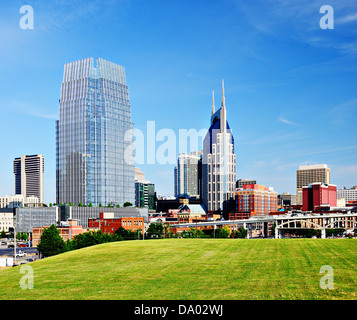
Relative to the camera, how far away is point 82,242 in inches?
4028

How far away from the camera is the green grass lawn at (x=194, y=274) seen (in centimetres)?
3509

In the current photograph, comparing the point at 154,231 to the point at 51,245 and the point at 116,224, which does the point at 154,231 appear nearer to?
Answer: the point at 116,224

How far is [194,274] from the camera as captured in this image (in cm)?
4478

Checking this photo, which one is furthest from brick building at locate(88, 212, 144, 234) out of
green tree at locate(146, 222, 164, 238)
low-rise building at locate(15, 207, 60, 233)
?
low-rise building at locate(15, 207, 60, 233)

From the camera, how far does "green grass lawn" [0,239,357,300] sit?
115ft

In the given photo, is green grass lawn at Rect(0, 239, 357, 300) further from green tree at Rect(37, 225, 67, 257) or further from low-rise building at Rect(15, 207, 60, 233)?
low-rise building at Rect(15, 207, 60, 233)
